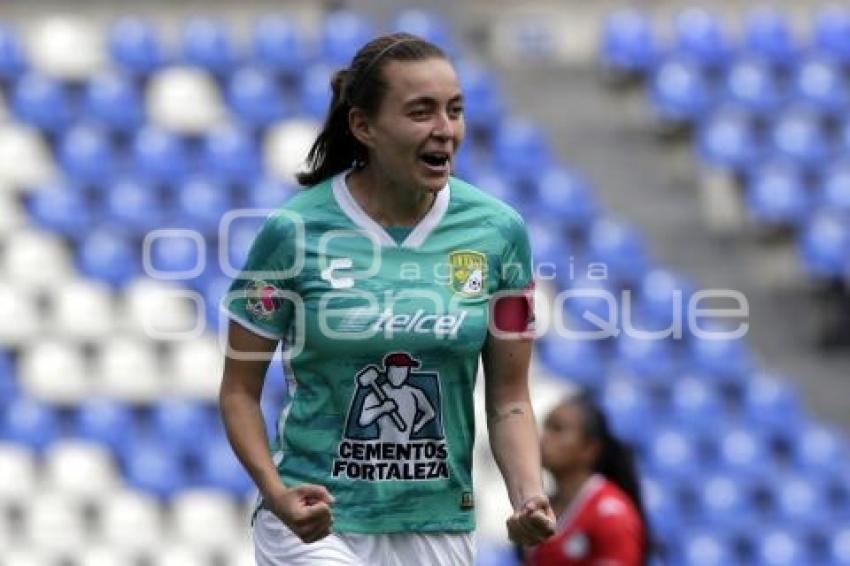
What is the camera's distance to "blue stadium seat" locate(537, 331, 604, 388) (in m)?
11.6

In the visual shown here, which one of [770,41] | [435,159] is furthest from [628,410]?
[435,159]

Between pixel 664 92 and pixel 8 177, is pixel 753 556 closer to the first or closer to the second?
pixel 664 92

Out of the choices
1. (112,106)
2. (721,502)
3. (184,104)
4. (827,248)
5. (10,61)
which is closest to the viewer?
(721,502)

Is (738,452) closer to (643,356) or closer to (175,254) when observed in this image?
(643,356)

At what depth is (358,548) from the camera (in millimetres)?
4434

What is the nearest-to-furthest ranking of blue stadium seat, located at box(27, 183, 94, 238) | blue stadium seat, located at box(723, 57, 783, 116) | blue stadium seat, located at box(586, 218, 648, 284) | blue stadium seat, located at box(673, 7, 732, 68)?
1. blue stadium seat, located at box(27, 183, 94, 238)
2. blue stadium seat, located at box(586, 218, 648, 284)
3. blue stadium seat, located at box(723, 57, 783, 116)
4. blue stadium seat, located at box(673, 7, 732, 68)

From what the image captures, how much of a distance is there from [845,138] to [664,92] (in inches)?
43.7

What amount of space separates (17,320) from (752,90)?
460 cm

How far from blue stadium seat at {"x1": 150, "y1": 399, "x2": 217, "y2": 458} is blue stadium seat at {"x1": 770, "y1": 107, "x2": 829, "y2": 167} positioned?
3.82 meters

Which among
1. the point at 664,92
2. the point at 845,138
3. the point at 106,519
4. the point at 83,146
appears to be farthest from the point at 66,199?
the point at 845,138

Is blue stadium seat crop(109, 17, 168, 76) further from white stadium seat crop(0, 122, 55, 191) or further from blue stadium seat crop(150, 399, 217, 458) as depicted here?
blue stadium seat crop(150, 399, 217, 458)

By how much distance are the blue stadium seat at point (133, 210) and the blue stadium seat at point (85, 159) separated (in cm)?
17

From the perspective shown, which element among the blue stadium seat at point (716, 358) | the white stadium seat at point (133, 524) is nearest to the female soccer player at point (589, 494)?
the white stadium seat at point (133, 524)

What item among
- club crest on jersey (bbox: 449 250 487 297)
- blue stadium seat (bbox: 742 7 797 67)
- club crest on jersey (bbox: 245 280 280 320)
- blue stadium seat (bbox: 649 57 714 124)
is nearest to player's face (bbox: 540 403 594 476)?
club crest on jersey (bbox: 449 250 487 297)
